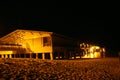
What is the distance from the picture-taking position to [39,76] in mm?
11555

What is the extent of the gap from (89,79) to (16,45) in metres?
14.9

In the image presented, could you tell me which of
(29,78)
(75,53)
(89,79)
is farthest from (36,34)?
(29,78)

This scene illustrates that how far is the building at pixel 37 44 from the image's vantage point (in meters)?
24.3

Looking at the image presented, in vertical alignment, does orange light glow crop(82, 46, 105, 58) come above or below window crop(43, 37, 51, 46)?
below

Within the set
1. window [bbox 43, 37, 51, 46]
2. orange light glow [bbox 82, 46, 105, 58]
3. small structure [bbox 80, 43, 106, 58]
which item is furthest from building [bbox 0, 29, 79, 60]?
orange light glow [bbox 82, 46, 105, 58]

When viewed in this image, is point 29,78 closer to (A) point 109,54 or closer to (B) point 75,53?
(B) point 75,53

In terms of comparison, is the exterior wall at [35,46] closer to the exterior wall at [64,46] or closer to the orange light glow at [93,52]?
the exterior wall at [64,46]

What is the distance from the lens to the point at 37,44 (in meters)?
25.9

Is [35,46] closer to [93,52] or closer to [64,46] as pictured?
[64,46]

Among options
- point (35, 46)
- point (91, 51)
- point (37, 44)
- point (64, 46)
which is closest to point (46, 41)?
point (37, 44)

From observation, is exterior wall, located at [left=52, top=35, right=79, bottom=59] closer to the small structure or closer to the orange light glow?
the small structure

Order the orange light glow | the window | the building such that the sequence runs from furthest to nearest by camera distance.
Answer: the orange light glow
the window
the building

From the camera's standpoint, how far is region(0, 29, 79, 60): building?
24312 mm

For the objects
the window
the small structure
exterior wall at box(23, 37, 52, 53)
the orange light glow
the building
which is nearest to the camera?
the building
